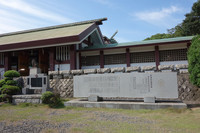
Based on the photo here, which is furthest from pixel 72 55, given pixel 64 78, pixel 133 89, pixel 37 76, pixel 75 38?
pixel 133 89

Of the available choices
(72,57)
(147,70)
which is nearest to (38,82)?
(72,57)

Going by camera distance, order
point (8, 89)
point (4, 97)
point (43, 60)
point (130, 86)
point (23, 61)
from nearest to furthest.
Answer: point (130, 86), point (4, 97), point (8, 89), point (43, 60), point (23, 61)

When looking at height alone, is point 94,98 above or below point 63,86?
below

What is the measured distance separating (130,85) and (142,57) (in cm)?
635

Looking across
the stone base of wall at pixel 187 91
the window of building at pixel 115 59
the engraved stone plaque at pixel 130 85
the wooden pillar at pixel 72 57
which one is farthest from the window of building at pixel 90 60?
the stone base of wall at pixel 187 91

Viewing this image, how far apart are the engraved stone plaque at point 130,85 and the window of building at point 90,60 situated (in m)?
5.93

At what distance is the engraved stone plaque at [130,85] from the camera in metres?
6.49

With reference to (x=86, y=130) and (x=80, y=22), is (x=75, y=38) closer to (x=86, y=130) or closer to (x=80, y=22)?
(x=80, y=22)

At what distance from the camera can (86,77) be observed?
7.80 meters

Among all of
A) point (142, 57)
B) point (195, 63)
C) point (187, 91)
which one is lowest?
point (187, 91)

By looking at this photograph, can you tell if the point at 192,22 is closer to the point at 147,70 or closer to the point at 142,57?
the point at 142,57

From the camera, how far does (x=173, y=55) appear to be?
1198cm

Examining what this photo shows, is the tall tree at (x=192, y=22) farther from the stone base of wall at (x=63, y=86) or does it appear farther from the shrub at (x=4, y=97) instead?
the shrub at (x=4, y=97)

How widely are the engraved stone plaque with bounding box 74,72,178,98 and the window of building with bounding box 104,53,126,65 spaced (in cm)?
594
